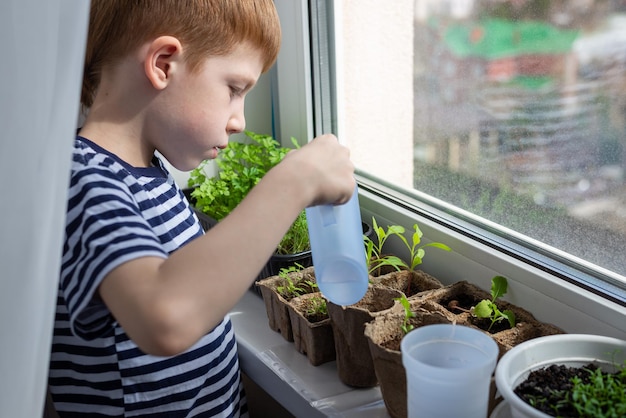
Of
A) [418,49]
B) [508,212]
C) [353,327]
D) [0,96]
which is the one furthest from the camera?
[418,49]

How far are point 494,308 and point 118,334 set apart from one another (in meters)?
0.46

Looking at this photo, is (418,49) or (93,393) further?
(418,49)

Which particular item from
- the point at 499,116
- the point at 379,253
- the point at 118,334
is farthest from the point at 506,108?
the point at 118,334

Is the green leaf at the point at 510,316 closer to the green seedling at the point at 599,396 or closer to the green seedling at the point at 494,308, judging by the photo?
the green seedling at the point at 494,308

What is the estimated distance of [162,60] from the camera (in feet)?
2.64

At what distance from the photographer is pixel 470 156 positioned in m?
1.08

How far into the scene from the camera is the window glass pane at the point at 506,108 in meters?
0.86

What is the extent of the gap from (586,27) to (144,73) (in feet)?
1.66

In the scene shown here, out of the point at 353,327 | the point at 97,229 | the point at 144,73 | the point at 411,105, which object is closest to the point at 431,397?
the point at 353,327

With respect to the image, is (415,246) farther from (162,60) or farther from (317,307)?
(162,60)

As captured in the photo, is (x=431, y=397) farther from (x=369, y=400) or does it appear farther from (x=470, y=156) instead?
(x=470, y=156)

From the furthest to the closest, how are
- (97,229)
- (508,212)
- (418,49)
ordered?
(418,49)
(508,212)
(97,229)

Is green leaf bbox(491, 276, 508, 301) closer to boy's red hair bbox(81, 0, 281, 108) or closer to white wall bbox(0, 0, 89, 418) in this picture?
boy's red hair bbox(81, 0, 281, 108)

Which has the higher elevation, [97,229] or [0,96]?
[0,96]
